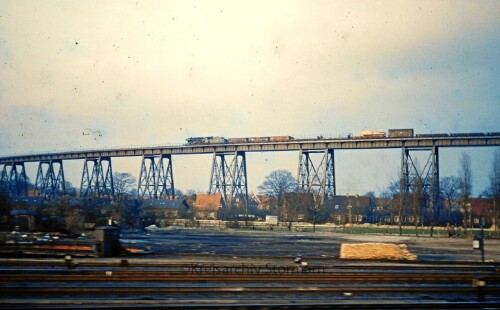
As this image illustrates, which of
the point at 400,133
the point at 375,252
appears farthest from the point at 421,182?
the point at 375,252

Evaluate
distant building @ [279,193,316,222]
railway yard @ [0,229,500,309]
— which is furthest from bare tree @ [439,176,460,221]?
railway yard @ [0,229,500,309]

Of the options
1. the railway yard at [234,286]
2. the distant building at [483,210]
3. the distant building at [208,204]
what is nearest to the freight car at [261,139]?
the distant building at [208,204]

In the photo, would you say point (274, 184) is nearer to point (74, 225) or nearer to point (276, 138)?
point (276, 138)

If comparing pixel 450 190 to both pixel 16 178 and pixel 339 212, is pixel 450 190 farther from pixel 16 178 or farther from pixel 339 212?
pixel 16 178

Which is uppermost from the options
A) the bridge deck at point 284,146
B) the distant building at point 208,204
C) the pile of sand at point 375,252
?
the bridge deck at point 284,146

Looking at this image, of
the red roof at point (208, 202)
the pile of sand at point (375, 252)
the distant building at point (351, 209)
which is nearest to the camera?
the pile of sand at point (375, 252)

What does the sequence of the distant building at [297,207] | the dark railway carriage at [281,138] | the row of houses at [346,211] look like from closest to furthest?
1. the row of houses at [346,211]
2. the distant building at [297,207]
3. the dark railway carriage at [281,138]

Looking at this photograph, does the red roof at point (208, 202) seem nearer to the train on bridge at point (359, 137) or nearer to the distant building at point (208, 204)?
the distant building at point (208, 204)
